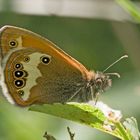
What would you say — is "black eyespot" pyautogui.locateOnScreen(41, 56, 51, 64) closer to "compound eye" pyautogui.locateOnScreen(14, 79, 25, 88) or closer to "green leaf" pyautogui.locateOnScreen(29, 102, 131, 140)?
"compound eye" pyautogui.locateOnScreen(14, 79, 25, 88)

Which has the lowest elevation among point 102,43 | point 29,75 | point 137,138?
point 137,138

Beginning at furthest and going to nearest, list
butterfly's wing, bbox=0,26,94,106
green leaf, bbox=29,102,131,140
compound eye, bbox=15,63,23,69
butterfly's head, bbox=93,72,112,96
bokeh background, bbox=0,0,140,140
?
bokeh background, bbox=0,0,140,140 → butterfly's head, bbox=93,72,112,96 → compound eye, bbox=15,63,23,69 → butterfly's wing, bbox=0,26,94,106 → green leaf, bbox=29,102,131,140

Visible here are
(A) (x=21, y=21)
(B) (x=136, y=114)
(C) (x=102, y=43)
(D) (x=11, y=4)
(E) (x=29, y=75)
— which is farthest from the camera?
(C) (x=102, y=43)

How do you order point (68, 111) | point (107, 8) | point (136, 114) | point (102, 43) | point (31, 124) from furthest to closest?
point (102, 43), point (107, 8), point (136, 114), point (31, 124), point (68, 111)

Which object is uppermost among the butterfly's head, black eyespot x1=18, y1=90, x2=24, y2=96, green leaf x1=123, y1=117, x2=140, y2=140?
the butterfly's head

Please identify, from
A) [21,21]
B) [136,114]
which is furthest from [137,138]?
[21,21]

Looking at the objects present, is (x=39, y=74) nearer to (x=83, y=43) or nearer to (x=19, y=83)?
(x=19, y=83)

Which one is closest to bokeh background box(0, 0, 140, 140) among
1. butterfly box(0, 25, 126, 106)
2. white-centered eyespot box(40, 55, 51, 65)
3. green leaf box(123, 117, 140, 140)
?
butterfly box(0, 25, 126, 106)

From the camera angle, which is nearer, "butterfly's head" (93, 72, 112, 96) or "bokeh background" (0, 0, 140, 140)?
"butterfly's head" (93, 72, 112, 96)

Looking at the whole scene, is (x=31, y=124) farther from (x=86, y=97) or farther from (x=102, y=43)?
(x=102, y=43)
